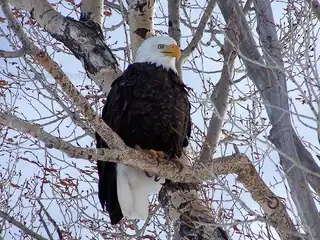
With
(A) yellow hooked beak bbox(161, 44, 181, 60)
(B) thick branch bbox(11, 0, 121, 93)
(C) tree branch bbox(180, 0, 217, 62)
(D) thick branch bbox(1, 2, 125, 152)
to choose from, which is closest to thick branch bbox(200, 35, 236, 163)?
(C) tree branch bbox(180, 0, 217, 62)

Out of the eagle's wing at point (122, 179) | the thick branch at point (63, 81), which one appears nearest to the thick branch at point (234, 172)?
the thick branch at point (63, 81)

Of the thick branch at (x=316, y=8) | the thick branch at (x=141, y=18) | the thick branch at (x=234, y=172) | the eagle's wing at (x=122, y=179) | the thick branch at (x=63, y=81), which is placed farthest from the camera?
the thick branch at (x=141, y=18)

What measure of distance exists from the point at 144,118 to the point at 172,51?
24.4 inches

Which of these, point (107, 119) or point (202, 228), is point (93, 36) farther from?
point (202, 228)

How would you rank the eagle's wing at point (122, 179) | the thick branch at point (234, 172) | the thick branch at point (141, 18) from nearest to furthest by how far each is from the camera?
the thick branch at point (234, 172), the eagle's wing at point (122, 179), the thick branch at point (141, 18)

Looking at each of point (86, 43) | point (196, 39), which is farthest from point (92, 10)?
point (196, 39)

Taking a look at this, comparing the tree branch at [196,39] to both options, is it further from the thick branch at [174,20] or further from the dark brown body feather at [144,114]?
the dark brown body feather at [144,114]

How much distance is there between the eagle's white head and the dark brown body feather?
80mm

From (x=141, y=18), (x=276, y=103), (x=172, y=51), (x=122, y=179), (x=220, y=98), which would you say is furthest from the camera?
(x=220, y=98)

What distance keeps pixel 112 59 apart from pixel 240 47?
3.08ft

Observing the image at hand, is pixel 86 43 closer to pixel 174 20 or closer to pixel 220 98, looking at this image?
pixel 174 20

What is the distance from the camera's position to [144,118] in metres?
4.24

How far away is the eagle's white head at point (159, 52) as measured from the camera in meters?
4.46

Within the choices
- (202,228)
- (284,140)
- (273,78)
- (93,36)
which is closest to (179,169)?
(202,228)
